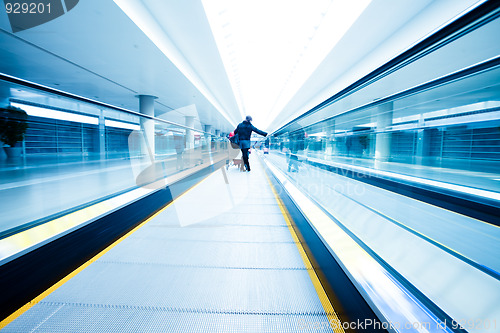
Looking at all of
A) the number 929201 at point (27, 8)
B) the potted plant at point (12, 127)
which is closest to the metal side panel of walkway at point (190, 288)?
the potted plant at point (12, 127)

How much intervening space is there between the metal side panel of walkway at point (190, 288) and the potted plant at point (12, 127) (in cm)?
134

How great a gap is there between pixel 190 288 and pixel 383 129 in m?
3.27

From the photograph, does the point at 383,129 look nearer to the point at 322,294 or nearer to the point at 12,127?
the point at 322,294

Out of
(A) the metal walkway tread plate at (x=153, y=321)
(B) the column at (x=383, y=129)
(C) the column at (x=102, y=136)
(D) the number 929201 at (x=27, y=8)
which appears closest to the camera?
(A) the metal walkway tread plate at (x=153, y=321)

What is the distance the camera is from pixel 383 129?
322cm

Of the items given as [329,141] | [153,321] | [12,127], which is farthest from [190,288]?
[329,141]

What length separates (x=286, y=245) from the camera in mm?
2400

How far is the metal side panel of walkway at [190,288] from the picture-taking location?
4.46 ft

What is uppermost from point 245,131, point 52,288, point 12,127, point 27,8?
point 27,8

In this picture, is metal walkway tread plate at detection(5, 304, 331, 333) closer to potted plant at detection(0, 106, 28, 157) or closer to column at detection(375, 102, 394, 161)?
potted plant at detection(0, 106, 28, 157)

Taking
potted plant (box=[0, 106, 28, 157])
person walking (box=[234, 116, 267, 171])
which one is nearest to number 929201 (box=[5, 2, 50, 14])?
potted plant (box=[0, 106, 28, 157])

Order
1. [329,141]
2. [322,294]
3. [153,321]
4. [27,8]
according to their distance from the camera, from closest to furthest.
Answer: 1. [153,321]
2. [322,294]
3. [329,141]
4. [27,8]

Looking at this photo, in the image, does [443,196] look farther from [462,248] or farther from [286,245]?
[286,245]

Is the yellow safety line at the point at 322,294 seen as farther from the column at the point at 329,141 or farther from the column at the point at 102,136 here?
the column at the point at 102,136
